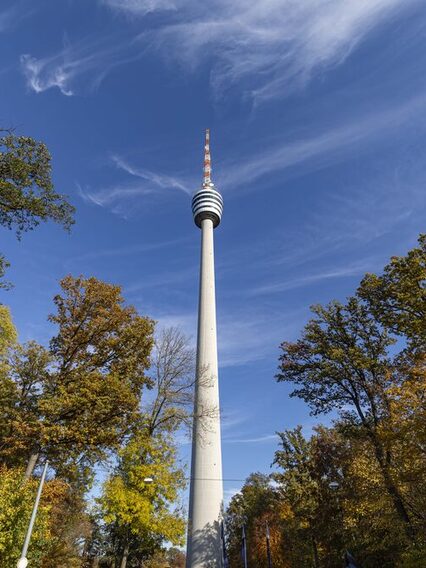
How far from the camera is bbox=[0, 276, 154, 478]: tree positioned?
18531mm

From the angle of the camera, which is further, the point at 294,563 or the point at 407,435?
the point at 294,563

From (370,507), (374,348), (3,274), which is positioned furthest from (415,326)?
(3,274)

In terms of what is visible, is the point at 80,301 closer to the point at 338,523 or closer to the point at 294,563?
the point at 338,523

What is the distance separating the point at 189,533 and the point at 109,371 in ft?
65.8

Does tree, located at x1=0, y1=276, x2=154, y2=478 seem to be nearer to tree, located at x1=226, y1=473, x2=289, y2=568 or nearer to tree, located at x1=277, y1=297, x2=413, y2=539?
tree, located at x1=277, y1=297, x2=413, y2=539

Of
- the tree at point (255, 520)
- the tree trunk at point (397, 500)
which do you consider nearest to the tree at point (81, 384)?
the tree trunk at point (397, 500)

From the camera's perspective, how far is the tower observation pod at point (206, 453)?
31.4m

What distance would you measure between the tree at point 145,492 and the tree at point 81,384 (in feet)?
4.19

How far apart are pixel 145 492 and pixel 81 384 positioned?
589 cm

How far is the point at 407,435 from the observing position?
→ 15508 mm

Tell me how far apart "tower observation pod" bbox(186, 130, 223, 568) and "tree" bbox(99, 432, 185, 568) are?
384cm

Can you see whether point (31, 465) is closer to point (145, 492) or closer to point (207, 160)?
point (145, 492)

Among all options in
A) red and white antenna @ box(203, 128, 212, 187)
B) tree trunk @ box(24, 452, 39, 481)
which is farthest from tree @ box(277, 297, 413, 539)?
red and white antenna @ box(203, 128, 212, 187)

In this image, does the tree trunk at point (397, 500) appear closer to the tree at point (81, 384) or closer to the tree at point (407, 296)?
the tree at point (407, 296)
